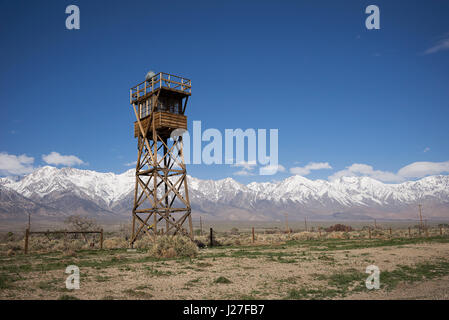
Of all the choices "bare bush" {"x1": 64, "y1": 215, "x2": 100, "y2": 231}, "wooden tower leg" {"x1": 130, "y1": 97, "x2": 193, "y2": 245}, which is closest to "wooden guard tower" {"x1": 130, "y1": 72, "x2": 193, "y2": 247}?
"wooden tower leg" {"x1": 130, "y1": 97, "x2": 193, "y2": 245}

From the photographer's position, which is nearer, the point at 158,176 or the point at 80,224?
the point at 158,176

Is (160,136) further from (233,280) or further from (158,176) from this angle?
(233,280)

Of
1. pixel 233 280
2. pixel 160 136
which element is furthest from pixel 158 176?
pixel 233 280

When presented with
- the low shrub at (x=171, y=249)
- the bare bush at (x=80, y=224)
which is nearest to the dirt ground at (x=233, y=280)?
the low shrub at (x=171, y=249)

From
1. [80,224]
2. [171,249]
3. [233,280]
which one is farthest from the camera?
[80,224]

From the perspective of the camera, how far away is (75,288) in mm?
11289

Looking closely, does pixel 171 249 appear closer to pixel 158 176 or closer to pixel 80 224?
pixel 158 176

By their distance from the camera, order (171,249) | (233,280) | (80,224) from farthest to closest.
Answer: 1. (80,224)
2. (171,249)
3. (233,280)

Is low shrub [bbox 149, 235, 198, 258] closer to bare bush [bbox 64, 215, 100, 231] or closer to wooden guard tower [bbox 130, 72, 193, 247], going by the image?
wooden guard tower [bbox 130, 72, 193, 247]

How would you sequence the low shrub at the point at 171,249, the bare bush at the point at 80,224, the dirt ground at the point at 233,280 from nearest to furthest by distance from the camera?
the dirt ground at the point at 233,280 → the low shrub at the point at 171,249 → the bare bush at the point at 80,224

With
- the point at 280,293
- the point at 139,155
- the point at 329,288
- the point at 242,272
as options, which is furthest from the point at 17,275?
the point at 139,155

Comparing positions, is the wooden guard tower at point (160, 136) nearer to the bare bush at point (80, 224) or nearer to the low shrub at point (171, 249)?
the low shrub at point (171, 249)
